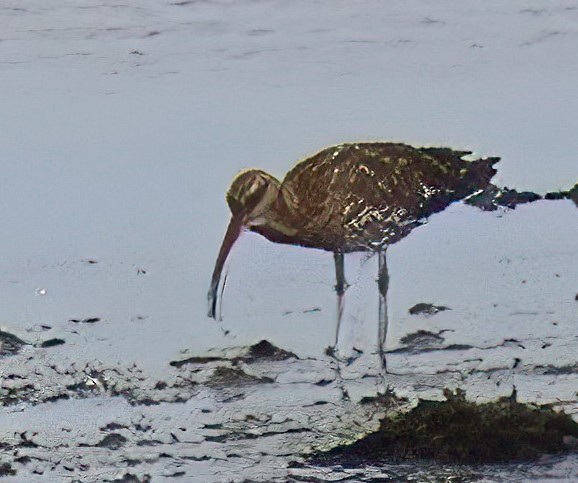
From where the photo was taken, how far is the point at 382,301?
6.03ft

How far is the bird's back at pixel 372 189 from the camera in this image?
1845 mm

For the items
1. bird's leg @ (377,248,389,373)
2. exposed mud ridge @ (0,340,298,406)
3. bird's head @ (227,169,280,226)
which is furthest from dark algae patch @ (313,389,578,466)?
bird's head @ (227,169,280,226)

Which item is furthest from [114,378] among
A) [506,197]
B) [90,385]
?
[506,197]

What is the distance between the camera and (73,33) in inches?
73.5

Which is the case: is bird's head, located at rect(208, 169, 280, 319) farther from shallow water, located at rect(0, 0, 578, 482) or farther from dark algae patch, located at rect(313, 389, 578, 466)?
dark algae patch, located at rect(313, 389, 578, 466)

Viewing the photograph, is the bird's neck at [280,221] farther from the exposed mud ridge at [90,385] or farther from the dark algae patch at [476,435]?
the dark algae patch at [476,435]

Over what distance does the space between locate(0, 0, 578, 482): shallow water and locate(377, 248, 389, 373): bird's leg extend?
0.05 ft

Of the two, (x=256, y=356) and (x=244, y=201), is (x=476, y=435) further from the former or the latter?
(x=244, y=201)

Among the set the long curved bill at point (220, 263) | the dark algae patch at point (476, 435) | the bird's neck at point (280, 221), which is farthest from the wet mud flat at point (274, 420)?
the bird's neck at point (280, 221)

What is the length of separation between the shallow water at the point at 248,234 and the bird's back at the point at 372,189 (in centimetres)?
3

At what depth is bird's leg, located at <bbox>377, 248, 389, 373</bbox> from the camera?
183 cm

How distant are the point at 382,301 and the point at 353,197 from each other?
23 centimetres

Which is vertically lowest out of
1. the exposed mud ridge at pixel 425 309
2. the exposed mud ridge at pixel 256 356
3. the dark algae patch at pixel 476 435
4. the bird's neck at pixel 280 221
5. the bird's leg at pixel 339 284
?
the dark algae patch at pixel 476 435

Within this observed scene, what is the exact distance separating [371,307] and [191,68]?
0.63m
